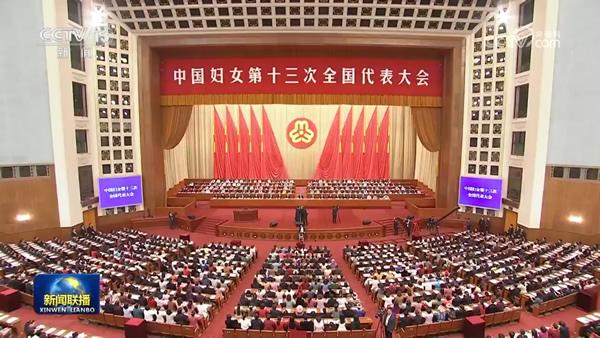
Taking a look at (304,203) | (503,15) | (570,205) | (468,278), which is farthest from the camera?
(304,203)

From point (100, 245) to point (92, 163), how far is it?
19.1 feet

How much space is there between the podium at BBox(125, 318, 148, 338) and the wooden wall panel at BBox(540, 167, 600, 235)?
1698cm

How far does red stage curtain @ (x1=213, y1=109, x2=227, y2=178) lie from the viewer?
29719 mm

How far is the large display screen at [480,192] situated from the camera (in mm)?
19672

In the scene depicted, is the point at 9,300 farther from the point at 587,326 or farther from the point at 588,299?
the point at 588,299

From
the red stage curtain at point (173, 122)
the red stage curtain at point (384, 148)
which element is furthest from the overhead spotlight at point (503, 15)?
the red stage curtain at point (173, 122)

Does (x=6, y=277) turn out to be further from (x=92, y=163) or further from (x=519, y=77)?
(x=519, y=77)

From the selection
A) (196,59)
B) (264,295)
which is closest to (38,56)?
(196,59)

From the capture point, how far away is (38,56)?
16.6 metres

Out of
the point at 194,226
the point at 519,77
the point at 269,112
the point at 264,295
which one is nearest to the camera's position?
the point at 264,295

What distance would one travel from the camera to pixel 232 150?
29.8 metres

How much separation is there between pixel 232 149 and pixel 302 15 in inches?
528

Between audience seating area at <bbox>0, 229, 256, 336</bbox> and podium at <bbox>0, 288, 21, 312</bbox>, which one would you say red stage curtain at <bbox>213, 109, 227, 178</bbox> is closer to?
audience seating area at <bbox>0, 229, 256, 336</bbox>

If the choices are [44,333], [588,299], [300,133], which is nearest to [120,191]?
[44,333]
